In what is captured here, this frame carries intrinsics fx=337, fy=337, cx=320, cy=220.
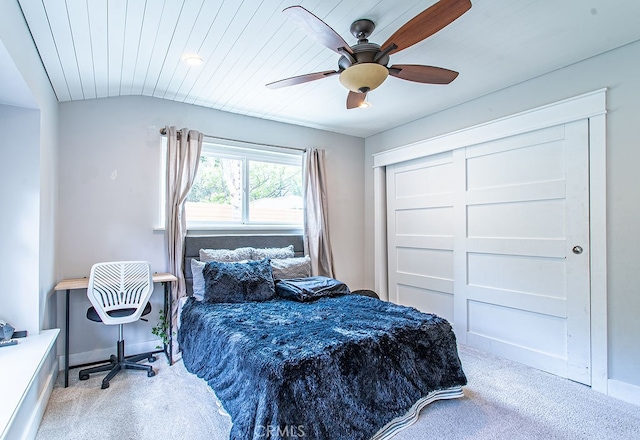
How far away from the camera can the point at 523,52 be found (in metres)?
2.52

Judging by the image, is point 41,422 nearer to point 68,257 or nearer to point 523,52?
point 68,257

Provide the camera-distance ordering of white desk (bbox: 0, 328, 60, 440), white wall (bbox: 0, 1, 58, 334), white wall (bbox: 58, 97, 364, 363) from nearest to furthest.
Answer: white desk (bbox: 0, 328, 60, 440)
white wall (bbox: 0, 1, 58, 334)
white wall (bbox: 58, 97, 364, 363)

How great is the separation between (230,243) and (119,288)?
116cm

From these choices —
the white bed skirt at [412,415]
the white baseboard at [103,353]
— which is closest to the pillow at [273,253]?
the white baseboard at [103,353]

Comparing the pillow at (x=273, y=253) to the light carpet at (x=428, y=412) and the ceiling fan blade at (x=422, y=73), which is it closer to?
the light carpet at (x=428, y=412)

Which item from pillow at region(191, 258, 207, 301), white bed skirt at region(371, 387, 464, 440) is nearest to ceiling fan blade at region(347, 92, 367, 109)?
pillow at region(191, 258, 207, 301)

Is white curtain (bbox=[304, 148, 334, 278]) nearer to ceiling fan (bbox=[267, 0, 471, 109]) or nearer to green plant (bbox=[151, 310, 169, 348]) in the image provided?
green plant (bbox=[151, 310, 169, 348])

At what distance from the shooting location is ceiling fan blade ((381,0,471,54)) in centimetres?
158

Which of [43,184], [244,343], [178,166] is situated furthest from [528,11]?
[43,184]

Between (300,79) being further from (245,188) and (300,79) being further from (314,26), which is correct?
(245,188)

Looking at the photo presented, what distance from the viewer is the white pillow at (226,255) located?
3.35 m

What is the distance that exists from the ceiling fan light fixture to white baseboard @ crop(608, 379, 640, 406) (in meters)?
2.74

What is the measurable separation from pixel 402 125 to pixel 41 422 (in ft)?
14.0

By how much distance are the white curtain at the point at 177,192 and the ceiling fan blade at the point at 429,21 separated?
227 cm
